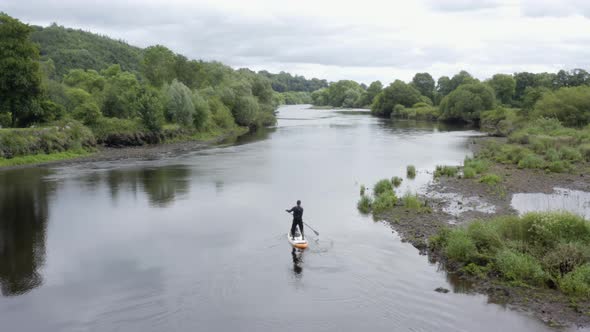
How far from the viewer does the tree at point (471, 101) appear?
110812mm

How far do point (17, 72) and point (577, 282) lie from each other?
53.9 metres

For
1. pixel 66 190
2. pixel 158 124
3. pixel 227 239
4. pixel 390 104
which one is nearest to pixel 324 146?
pixel 158 124

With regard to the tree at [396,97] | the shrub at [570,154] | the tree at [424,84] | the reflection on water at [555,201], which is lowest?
the reflection on water at [555,201]

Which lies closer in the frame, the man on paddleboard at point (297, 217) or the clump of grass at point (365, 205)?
the man on paddleboard at point (297, 217)

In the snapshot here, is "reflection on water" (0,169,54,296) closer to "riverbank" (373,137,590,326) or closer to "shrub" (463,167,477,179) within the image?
"riverbank" (373,137,590,326)

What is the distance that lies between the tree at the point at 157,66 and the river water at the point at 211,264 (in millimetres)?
59376

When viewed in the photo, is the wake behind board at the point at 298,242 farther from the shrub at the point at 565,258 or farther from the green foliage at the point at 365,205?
the shrub at the point at 565,258

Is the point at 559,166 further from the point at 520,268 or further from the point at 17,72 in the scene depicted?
the point at 17,72

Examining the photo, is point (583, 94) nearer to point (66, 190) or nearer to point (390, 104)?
point (66, 190)

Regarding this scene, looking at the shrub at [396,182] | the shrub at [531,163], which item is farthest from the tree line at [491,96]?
the shrub at [396,182]

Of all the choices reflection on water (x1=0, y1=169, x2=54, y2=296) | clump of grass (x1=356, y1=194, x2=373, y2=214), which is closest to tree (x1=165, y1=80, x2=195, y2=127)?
reflection on water (x1=0, y1=169, x2=54, y2=296)

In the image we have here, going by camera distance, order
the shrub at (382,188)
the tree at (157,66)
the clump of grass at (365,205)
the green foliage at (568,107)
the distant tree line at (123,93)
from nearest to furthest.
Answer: the clump of grass at (365,205)
the shrub at (382,188)
the distant tree line at (123,93)
the green foliage at (568,107)
the tree at (157,66)

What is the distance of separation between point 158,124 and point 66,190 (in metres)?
32.2

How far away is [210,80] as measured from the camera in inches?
4281
